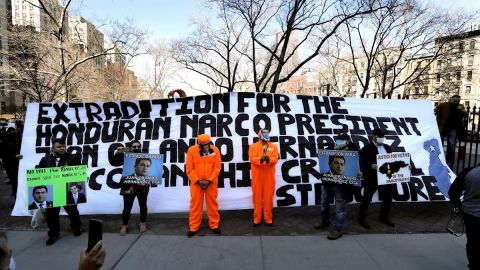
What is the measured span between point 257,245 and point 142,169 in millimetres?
2220

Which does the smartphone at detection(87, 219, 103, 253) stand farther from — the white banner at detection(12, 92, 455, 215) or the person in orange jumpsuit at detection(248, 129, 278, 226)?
the white banner at detection(12, 92, 455, 215)

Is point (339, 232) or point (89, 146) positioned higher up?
point (89, 146)

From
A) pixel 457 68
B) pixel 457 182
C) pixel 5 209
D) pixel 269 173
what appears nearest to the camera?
pixel 457 182

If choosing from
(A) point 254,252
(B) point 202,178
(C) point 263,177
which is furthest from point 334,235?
(B) point 202,178

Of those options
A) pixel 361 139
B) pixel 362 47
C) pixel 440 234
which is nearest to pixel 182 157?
pixel 361 139

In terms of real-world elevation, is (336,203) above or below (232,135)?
below

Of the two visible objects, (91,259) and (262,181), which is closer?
(91,259)

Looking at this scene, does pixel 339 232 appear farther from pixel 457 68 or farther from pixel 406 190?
pixel 457 68

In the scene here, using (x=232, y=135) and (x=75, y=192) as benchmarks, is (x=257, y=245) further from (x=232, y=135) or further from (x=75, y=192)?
(x=75, y=192)

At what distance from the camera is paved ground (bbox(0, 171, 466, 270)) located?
3.97m

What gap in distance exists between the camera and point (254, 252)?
4.28m

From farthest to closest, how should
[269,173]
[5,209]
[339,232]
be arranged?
1. [5,209]
2. [269,173]
3. [339,232]

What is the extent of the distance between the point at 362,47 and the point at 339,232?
75.6ft

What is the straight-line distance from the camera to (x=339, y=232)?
4762mm
